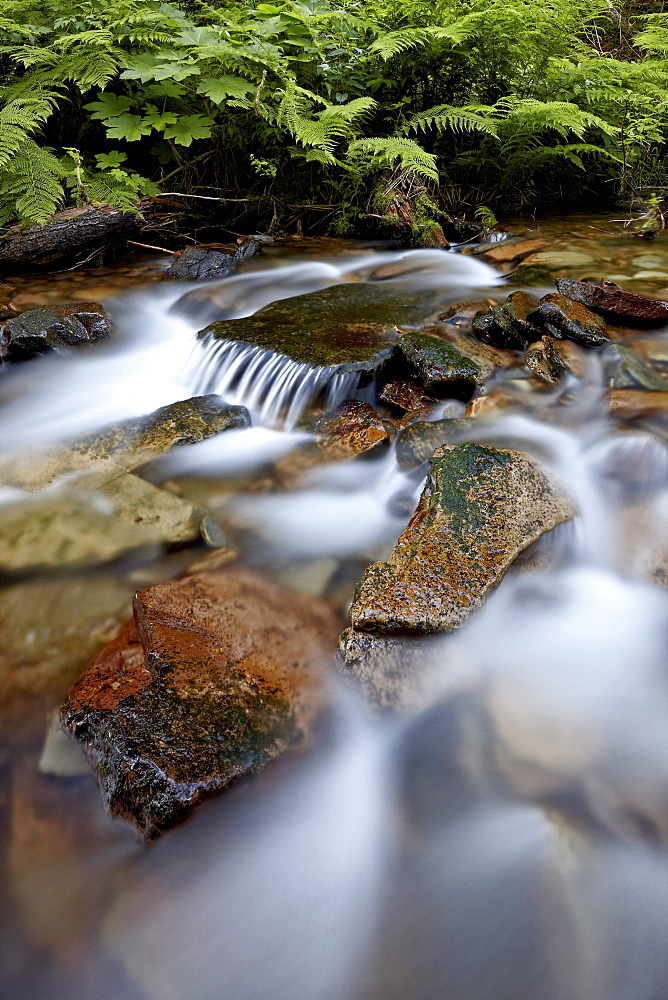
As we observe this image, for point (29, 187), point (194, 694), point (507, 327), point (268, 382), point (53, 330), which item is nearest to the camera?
point (194, 694)

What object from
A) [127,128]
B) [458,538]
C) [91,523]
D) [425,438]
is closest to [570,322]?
[425,438]

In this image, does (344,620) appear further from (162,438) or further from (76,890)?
(162,438)

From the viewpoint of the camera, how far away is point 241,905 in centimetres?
175

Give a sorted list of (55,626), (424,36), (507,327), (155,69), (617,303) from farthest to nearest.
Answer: (424,36)
(155,69)
(617,303)
(507,327)
(55,626)

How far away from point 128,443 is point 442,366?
6.67 ft

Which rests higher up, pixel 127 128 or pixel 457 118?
pixel 127 128

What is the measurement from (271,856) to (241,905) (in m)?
0.16

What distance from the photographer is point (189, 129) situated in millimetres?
6238

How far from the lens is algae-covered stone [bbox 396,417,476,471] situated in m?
3.43

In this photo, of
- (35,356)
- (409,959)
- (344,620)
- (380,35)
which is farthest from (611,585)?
(380,35)

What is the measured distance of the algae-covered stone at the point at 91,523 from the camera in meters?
2.92

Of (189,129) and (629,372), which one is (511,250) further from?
(189,129)

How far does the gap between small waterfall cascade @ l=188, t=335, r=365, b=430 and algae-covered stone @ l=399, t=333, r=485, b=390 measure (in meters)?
0.39

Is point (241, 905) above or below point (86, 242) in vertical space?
below
